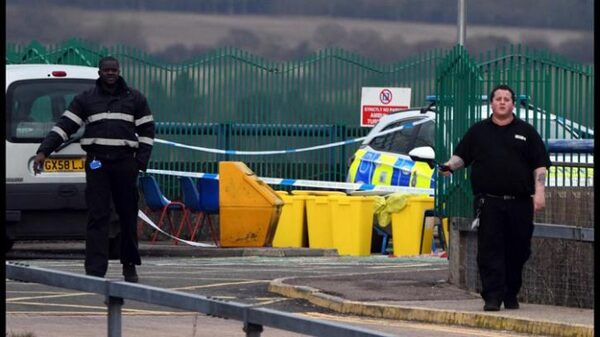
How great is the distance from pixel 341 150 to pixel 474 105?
10.5m

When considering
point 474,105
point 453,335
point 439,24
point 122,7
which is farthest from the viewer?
point 439,24

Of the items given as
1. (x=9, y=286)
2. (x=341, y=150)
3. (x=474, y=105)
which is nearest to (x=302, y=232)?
(x=341, y=150)

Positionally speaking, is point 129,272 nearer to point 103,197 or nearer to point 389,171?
point 103,197

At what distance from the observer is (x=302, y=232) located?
75.9 ft

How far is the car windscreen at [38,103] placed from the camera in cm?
1964

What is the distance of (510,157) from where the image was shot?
13.7 metres

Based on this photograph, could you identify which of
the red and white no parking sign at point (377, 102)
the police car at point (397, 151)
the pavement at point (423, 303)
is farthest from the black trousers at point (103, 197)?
the red and white no parking sign at point (377, 102)

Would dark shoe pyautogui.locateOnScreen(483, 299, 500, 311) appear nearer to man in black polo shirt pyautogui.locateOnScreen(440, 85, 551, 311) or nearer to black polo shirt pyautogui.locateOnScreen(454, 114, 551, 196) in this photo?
man in black polo shirt pyautogui.locateOnScreen(440, 85, 551, 311)

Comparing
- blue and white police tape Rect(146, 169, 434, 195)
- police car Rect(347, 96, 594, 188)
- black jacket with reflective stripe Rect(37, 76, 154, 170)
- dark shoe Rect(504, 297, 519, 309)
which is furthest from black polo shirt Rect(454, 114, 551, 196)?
blue and white police tape Rect(146, 169, 434, 195)

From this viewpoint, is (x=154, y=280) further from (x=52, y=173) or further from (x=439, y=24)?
(x=439, y=24)

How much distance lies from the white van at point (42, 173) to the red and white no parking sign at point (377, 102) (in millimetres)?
7184

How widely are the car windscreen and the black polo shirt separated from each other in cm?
689

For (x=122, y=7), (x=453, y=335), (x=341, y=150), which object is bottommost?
(x=453, y=335)

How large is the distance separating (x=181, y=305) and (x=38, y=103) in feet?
38.0
